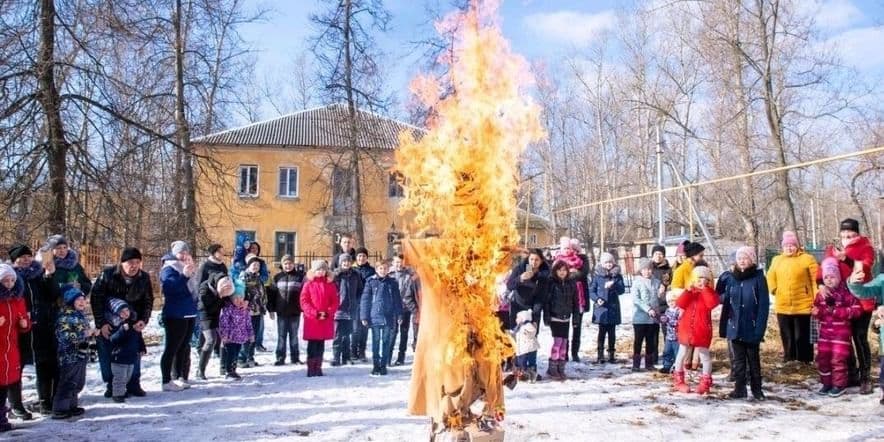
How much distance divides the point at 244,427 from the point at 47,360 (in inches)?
89.3

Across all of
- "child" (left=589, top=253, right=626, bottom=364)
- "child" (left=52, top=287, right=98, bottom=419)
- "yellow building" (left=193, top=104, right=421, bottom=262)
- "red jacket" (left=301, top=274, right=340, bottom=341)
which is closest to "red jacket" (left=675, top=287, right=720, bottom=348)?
"child" (left=589, top=253, right=626, bottom=364)

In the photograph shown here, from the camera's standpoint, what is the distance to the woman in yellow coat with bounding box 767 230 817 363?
29.3ft

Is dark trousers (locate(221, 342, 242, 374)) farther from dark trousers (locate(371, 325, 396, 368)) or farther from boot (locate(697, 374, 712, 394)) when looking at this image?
boot (locate(697, 374, 712, 394))

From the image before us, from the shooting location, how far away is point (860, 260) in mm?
8078

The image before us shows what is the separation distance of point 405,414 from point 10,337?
3916 millimetres

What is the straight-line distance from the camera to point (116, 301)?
7180 millimetres

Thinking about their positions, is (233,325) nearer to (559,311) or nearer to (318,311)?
(318,311)

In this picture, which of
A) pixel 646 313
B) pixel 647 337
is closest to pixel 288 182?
pixel 647 337

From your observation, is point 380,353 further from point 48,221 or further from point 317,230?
point 317,230

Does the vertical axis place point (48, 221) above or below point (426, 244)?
above

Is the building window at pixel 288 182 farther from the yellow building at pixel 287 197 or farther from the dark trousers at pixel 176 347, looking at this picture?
the dark trousers at pixel 176 347

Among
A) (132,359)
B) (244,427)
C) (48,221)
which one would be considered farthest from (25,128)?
(244,427)

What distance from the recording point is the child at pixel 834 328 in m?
7.80

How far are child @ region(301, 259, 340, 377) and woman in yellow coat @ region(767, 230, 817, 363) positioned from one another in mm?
6131
